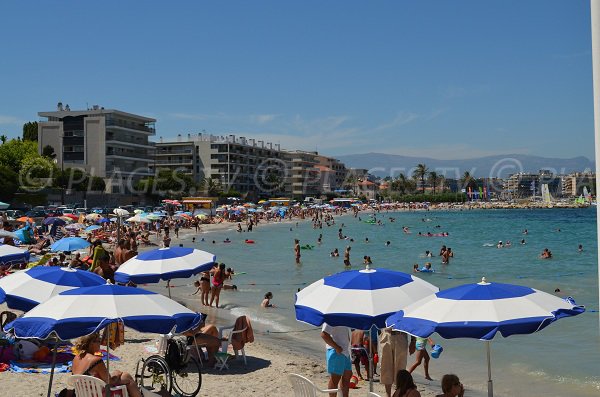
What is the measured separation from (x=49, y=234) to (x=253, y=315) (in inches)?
866

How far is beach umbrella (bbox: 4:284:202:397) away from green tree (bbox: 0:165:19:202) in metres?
55.5

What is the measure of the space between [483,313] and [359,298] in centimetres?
150

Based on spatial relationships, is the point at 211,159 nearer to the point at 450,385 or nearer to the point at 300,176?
the point at 300,176

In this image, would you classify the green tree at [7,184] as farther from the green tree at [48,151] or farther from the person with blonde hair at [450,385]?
the person with blonde hair at [450,385]

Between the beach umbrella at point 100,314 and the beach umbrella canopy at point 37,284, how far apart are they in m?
2.07

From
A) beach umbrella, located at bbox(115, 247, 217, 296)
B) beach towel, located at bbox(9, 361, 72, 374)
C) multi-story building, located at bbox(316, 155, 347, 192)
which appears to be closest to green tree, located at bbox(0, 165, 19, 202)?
beach umbrella, located at bbox(115, 247, 217, 296)

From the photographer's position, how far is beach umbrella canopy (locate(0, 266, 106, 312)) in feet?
26.1

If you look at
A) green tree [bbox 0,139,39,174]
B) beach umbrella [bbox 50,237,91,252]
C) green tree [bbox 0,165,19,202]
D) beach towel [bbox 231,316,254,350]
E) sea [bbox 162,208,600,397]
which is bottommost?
sea [bbox 162,208,600,397]

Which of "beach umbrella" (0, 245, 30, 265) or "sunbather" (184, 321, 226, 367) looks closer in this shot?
"sunbather" (184, 321, 226, 367)

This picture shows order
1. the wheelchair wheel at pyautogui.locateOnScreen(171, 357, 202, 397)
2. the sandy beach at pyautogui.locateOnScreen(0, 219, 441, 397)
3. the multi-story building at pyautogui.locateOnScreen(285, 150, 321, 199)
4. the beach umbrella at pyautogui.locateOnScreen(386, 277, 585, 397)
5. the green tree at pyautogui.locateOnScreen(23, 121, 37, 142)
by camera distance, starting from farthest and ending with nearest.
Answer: the multi-story building at pyautogui.locateOnScreen(285, 150, 321, 199), the green tree at pyautogui.locateOnScreen(23, 121, 37, 142), the sandy beach at pyautogui.locateOnScreen(0, 219, 441, 397), the wheelchair wheel at pyautogui.locateOnScreen(171, 357, 202, 397), the beach umbrella at pyautogui.locateOnScreen(386, 277, 585, 397)

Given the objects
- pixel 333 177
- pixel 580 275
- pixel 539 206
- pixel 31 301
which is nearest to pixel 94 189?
pixel 580 275

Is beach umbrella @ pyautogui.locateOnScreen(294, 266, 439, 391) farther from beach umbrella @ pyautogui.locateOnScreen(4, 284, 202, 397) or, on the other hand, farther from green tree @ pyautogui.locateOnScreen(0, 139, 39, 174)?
green tree @ pyautogui.locateOnScreen(0, 139, 39, 174)

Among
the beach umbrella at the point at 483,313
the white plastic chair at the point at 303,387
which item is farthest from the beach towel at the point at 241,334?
the beach umbrella at the point at 483,313

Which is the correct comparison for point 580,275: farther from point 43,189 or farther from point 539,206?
point 539,206
